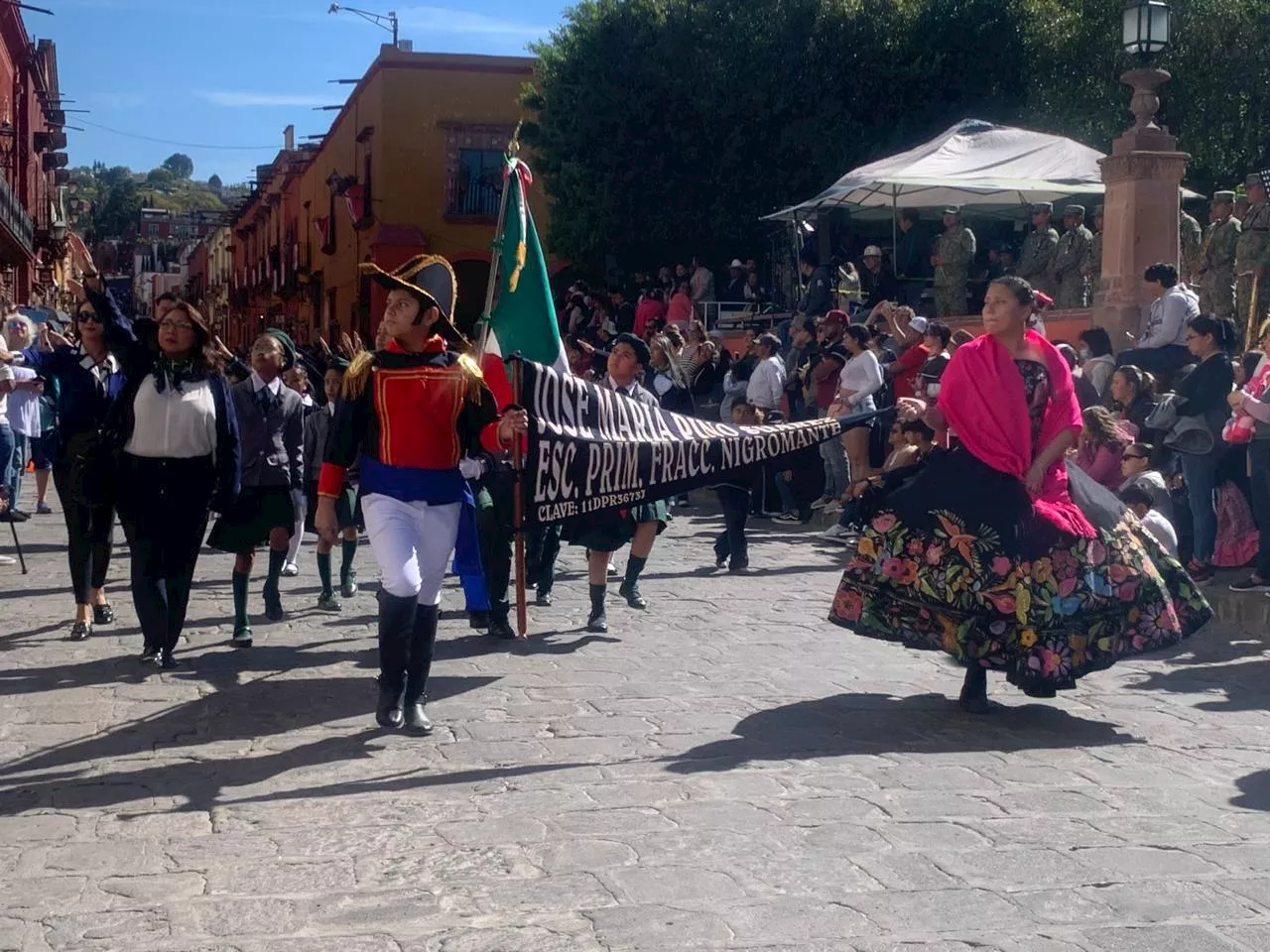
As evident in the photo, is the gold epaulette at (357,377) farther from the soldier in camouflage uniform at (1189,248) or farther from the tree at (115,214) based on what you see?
the tree at (115,214)

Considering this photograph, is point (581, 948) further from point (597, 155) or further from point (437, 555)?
point (597, 155)

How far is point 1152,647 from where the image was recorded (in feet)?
23.6

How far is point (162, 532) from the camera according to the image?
818 cm

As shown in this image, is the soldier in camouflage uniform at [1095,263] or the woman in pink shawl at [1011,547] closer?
the woman in pink shawl at [1011,547]

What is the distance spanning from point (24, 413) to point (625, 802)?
11.2 meters

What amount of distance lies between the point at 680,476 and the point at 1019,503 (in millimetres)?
1578

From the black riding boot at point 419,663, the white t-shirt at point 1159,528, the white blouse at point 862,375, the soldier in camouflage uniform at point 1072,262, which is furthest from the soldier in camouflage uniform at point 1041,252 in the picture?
the black riding boot at point 419,663

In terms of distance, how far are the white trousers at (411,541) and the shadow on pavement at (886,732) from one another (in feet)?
4.09

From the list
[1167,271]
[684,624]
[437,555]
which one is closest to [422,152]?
[1167,271]

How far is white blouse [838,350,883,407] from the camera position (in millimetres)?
14922

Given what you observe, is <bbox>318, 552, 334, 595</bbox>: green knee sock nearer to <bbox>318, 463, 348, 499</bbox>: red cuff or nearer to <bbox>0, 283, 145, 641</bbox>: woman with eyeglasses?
<bbox>0, 283, 145, 641</bbox>: woman with eyeglasses

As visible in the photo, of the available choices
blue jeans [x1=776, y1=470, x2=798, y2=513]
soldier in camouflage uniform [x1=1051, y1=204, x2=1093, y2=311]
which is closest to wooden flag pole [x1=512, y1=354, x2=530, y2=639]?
blue jeans [x1=776, y1=470, x2=798, y2=513]

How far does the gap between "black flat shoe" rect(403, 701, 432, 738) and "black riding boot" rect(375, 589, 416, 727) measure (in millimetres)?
33

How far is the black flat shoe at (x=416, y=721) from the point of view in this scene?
6848 millimetres
